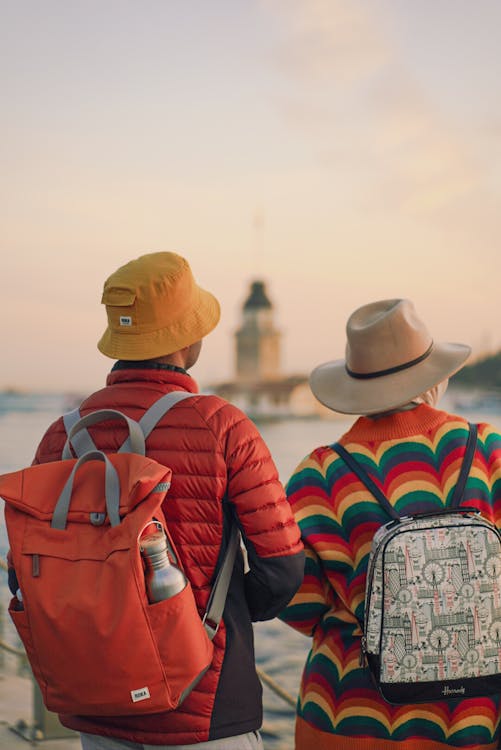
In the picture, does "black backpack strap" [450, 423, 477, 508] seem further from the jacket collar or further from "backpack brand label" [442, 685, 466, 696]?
the jacket collar

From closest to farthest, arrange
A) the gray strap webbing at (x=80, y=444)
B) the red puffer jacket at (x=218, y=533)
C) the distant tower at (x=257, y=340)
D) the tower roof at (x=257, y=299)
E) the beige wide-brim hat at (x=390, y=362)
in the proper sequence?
the red puffer jacket at (x=218, y=533) < the gray strap webbing at (x=80, y=444) < the beige wide-brim hat at (x=390, y=362) < the distant tower at (x=257, y=340) < the tower roof at (x=257, y=299)

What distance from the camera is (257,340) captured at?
10269 cm

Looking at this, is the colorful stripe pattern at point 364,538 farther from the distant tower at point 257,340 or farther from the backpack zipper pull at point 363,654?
the distant tower at point 257,340

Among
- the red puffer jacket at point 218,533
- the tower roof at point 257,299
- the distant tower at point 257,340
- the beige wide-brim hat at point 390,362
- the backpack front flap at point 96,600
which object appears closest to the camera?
the backpack front flap at point 96,600

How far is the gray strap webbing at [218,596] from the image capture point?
64.9 inches

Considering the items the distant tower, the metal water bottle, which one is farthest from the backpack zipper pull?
the distant tower

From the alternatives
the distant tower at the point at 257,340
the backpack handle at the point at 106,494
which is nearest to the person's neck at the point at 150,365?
the backpack handle at the point at 106,494

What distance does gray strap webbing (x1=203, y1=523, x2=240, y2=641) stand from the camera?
1.65m

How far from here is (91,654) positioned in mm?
1548

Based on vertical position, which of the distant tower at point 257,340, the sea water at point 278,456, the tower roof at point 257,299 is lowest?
the sea water at point 278,456

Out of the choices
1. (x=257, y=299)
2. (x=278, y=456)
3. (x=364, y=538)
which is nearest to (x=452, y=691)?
(x=364, y=538)

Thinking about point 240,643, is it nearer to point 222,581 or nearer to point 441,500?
point 222,581

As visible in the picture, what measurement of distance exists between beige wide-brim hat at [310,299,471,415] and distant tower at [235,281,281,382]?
95390mm

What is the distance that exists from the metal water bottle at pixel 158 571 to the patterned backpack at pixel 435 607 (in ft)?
1.39
